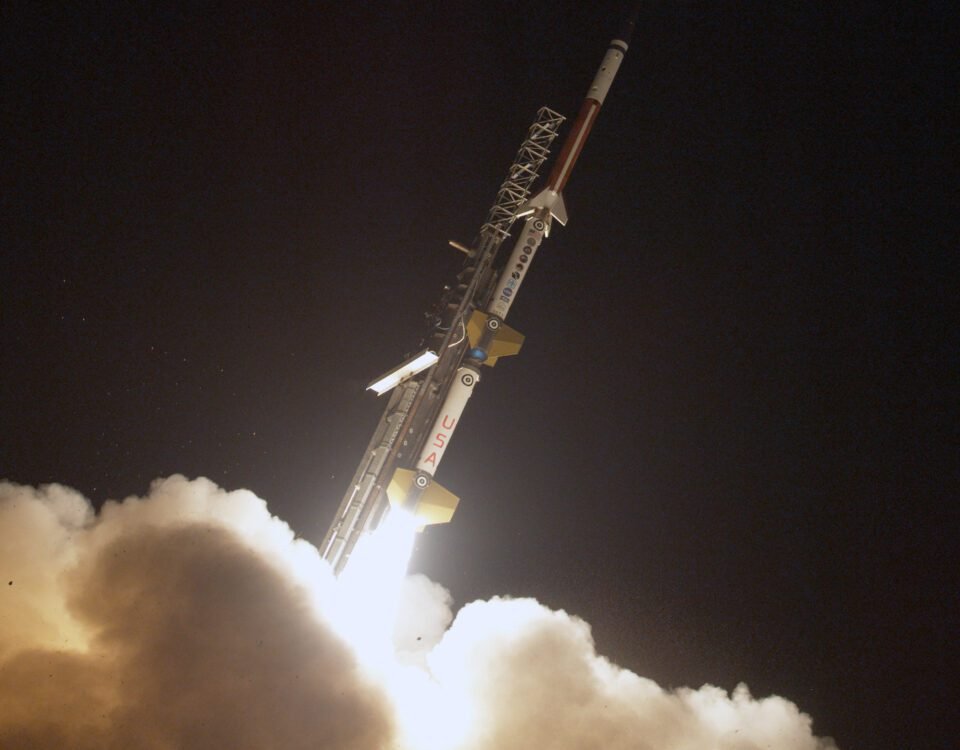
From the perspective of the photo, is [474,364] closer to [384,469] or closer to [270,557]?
[384,469]

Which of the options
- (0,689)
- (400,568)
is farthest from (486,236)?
(0,689)

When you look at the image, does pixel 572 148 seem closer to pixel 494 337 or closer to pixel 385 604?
pixel 494 337

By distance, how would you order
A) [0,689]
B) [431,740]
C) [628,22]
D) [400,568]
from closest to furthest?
[0,689] < [431,740] < [400,568] < [628,22]

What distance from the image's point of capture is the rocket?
13.8m

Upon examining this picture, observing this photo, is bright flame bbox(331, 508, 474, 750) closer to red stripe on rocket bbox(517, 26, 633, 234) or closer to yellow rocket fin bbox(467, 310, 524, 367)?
yellow rocket fin bbox(467, 310, 524, 367)

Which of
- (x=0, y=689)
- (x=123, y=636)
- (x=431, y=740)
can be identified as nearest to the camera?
(x=0, y=689)

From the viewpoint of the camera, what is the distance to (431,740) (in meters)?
12.4

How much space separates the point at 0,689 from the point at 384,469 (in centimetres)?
559

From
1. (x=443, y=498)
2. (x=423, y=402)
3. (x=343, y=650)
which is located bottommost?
(x=343, y=650)

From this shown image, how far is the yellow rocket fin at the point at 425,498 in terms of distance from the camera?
13562 millimetres

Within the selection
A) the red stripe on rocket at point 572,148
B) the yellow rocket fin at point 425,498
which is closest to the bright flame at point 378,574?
the yellow rocket fin at point 425,498

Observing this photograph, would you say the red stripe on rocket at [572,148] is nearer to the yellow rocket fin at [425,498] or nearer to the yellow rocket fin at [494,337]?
the yellow rocket fin at [494,337]

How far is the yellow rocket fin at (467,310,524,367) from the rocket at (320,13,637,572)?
1cm

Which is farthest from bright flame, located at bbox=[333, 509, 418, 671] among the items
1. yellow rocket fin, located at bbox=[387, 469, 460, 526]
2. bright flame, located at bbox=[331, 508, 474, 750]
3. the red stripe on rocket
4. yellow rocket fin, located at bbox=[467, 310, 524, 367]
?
the red stripe on rocket
